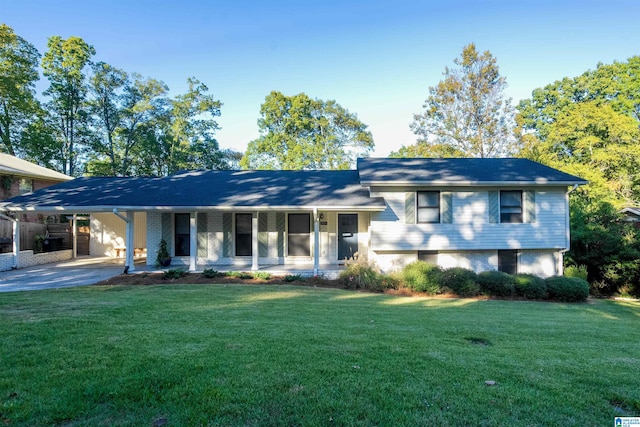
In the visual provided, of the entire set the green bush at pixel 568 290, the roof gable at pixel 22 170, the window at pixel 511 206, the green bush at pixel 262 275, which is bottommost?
the green bush at pixel 568 290

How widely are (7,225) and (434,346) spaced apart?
64.9ft

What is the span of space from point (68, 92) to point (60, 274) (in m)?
21.0

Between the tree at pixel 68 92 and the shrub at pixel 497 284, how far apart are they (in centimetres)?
3035

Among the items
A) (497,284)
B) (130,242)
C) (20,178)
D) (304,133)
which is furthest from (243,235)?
(304,133)

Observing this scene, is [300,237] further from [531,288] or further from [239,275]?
[531,288]

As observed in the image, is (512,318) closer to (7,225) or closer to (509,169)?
(509,169)

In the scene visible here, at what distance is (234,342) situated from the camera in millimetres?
4242

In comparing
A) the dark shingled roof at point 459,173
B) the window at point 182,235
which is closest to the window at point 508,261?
the dark shingled roof at point 459,173

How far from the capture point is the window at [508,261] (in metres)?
13.6

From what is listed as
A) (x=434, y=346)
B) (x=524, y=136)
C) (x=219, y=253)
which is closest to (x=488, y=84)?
(x=524, y=136)

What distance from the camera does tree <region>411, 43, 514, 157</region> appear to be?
1026 inches

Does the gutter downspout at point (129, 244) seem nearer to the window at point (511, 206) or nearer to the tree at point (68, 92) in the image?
the window at point (511, 206)

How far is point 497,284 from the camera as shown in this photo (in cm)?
1073

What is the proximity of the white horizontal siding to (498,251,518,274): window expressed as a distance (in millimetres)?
625
